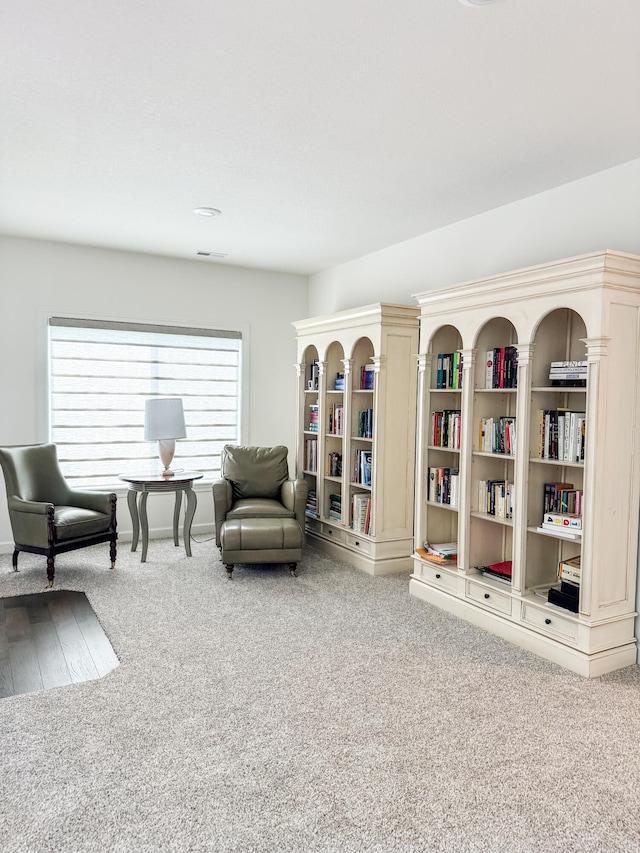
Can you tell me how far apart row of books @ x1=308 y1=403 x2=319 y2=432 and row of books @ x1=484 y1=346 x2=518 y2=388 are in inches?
90.0

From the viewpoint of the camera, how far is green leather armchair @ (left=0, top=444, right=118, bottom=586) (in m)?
4.54

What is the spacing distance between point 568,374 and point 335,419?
2561mm

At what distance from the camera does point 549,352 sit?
362 cm

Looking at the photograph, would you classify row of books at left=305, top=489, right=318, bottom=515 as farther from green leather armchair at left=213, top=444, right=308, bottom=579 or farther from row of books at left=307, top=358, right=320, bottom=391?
row of books at left=307, top=358, right=320, bottom=391

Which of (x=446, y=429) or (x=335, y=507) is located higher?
(x=446, y=429)

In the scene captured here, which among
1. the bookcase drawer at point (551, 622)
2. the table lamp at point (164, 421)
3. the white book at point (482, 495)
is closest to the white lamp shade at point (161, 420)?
the table lamp at point (164, 421)

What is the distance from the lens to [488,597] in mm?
3801

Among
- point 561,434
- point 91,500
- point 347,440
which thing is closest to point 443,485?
point 561,434

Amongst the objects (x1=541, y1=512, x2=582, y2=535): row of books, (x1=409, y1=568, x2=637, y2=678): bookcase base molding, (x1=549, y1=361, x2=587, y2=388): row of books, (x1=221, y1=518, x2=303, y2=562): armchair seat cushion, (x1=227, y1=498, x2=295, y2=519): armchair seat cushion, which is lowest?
(x1=409, y1=568, x2=637, y2=678): bookcase base molding

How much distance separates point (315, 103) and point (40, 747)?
303 centimetres

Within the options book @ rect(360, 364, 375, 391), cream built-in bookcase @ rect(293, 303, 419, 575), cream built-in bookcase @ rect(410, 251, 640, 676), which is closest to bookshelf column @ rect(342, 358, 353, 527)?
cream built-in bookcase @ rect(293, 303, 419, 575)

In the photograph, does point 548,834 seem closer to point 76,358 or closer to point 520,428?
point 520,428

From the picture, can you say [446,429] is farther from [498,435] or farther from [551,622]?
[551,622]

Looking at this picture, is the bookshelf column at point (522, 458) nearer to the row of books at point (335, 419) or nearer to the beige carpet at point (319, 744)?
the beige carpet at point (319, 744)
